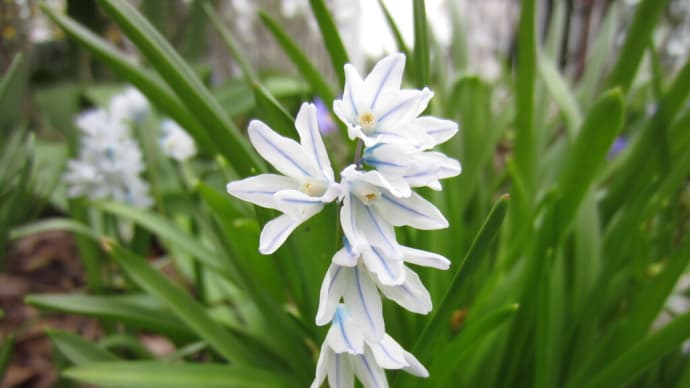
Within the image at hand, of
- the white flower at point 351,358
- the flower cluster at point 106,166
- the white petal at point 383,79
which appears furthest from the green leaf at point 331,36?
the flower cluster at point 106,166

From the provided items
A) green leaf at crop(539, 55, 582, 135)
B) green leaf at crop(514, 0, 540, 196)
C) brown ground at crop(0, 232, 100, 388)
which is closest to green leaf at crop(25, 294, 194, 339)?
brown ground at crop(0, 232, 100, 388)

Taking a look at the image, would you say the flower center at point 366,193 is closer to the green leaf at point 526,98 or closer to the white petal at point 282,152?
the white petal at point 282,152

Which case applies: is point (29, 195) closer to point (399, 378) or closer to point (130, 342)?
point (130, 342)

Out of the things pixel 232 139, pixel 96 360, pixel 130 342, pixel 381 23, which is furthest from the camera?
pixel 381 23

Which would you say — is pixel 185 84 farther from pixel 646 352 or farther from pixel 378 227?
pixel 646 352

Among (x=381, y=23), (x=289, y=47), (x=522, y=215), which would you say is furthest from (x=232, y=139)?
(x=381, y=23)

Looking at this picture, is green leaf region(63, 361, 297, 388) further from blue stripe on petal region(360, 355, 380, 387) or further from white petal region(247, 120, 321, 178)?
white petal region(247, 120, 321, 178)
